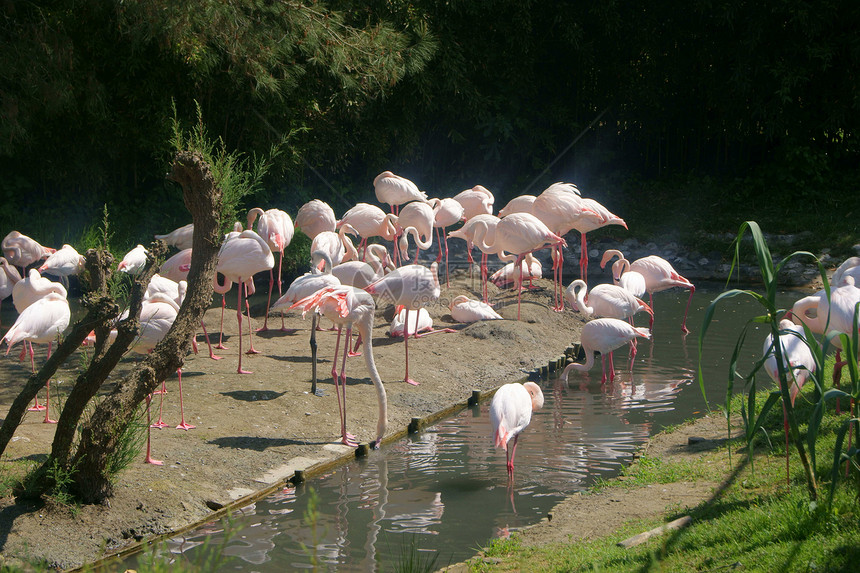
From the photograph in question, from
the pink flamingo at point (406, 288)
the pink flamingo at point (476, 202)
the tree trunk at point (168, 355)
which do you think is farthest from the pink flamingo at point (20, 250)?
Answer: the tree trunk at point (168, 355)

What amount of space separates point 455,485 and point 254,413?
1.75 m

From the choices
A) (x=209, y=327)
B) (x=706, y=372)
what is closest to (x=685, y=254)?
(x=706, y=372)

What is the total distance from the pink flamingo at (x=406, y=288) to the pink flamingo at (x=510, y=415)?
→ 1720 millimetres

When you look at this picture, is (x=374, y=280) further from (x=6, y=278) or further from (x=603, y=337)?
(x=6, y=278)

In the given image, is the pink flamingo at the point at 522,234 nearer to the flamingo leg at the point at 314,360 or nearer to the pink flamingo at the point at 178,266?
the flamingo leg at the point at 314,360

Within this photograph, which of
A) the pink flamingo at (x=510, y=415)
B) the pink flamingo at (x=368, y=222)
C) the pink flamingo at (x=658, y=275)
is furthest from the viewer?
the pink flamingo at (x=368, y=222)

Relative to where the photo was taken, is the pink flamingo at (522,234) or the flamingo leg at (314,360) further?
the pink flamingo at (522,234)

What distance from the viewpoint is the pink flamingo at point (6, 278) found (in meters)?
8.68

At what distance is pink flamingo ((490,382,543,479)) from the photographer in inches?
204

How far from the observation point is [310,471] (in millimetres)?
5414

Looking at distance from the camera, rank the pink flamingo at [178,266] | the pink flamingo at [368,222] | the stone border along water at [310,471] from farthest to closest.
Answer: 1. the pink flamingo at [368,222]
2. the pink flamingo at [178,266]
3. the stone border along water at [310,471]

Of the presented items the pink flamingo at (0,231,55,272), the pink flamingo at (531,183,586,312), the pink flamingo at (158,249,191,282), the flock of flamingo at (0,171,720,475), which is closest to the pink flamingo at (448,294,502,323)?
the flock of flamingo at (0,171,720,475)

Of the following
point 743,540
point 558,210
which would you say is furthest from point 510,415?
point 558,210

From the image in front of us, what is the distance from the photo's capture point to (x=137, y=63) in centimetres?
1166
